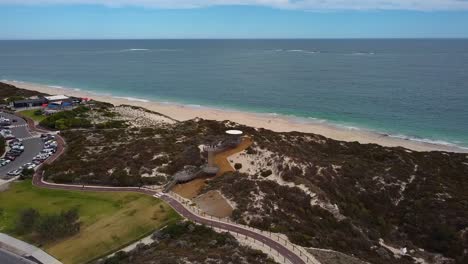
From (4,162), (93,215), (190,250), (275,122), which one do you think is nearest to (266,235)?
(190,250)

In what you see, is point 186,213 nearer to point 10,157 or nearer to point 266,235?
point 266,235

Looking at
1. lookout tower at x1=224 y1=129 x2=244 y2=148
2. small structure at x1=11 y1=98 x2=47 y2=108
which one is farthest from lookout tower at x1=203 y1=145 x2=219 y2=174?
small structure at x1=11 y1=98 x2=47 y2=108

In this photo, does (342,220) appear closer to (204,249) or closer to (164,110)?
(204,249)

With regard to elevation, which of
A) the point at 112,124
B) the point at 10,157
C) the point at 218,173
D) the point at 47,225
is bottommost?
the point at 10,157

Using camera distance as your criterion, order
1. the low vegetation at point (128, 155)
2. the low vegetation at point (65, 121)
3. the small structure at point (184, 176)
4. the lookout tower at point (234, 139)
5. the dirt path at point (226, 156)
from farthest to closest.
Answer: the low vegetation at point (65, 121) → the lookout tower at point (234, 139) → the dirt path at point (226, 156) → the low vegetation at point (128, 155) → the small structure at point (184, 176)

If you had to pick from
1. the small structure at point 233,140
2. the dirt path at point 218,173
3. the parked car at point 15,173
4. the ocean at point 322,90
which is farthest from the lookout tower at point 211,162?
the ocean at point 322,90

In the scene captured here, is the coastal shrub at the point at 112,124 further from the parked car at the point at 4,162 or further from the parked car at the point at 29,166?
the parked car at the point at 29,166
